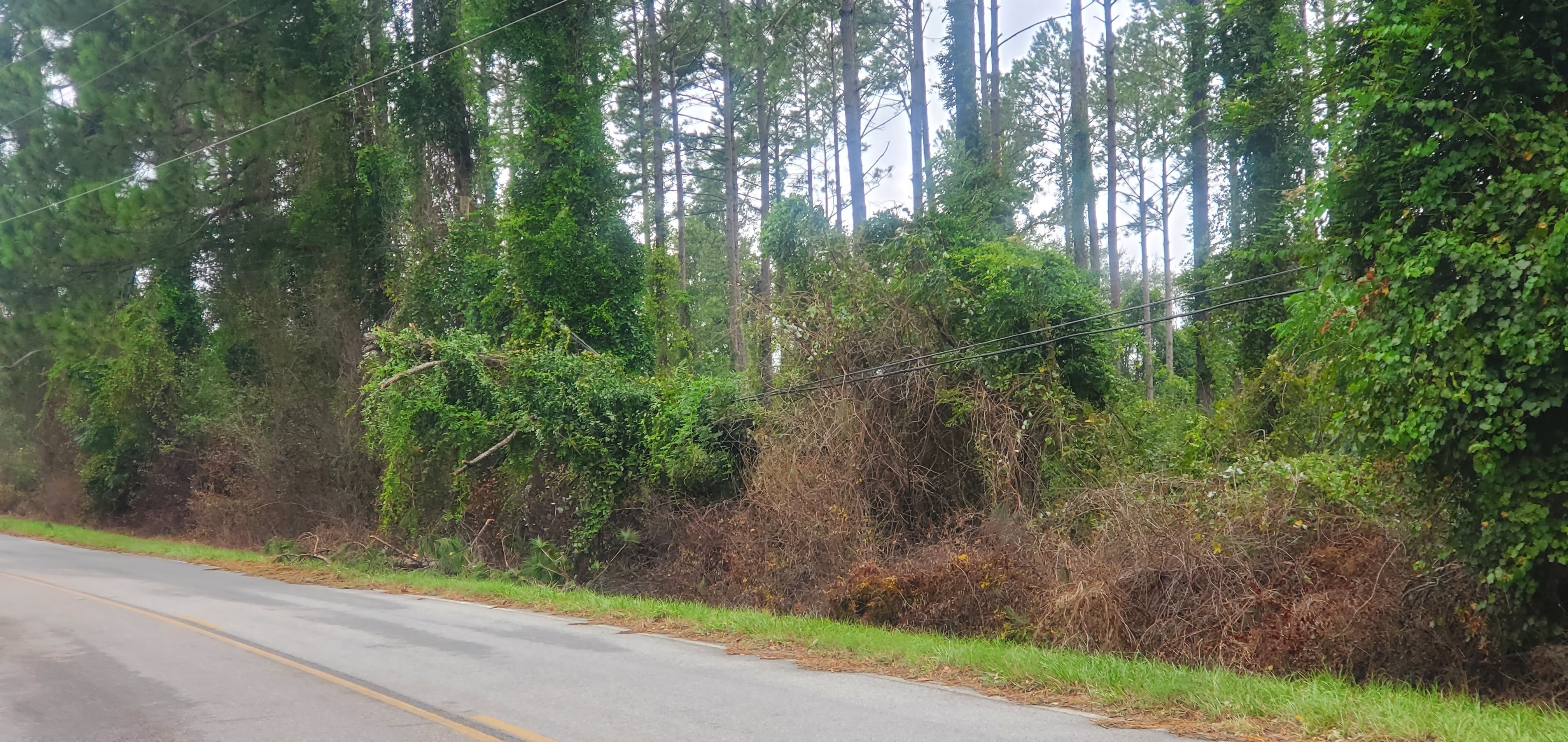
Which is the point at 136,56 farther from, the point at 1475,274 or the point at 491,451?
the point at 1475,274

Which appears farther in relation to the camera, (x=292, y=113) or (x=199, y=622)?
(x=292, y=113)

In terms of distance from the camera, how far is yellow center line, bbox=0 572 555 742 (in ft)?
21.9

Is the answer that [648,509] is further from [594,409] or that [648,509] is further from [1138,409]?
[1138,409]

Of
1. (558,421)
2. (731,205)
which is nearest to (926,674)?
(558,421)

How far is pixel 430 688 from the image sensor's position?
8.22 meters

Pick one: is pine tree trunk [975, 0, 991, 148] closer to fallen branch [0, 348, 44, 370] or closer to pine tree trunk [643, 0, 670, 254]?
pine tree trunk [643, 0, 670, 254]

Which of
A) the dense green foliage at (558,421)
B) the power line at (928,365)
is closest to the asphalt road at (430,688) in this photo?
the dense green foliage at (558,421)

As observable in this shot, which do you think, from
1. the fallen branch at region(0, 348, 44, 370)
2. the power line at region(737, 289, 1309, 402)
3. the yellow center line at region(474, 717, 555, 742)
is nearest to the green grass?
the yellow center line at region(474, 717, 555, 742)

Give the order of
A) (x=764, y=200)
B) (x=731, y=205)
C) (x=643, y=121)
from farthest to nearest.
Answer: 1. (x=764, y=200)
2. (x=643, y=121)
3. (x=731, y=205)

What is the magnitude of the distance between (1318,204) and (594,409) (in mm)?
12650

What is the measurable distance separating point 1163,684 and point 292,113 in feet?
78.9

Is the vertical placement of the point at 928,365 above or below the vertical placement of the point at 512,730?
above

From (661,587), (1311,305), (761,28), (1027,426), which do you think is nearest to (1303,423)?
(1027,426)

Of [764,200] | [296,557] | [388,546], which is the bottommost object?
[296,557]
